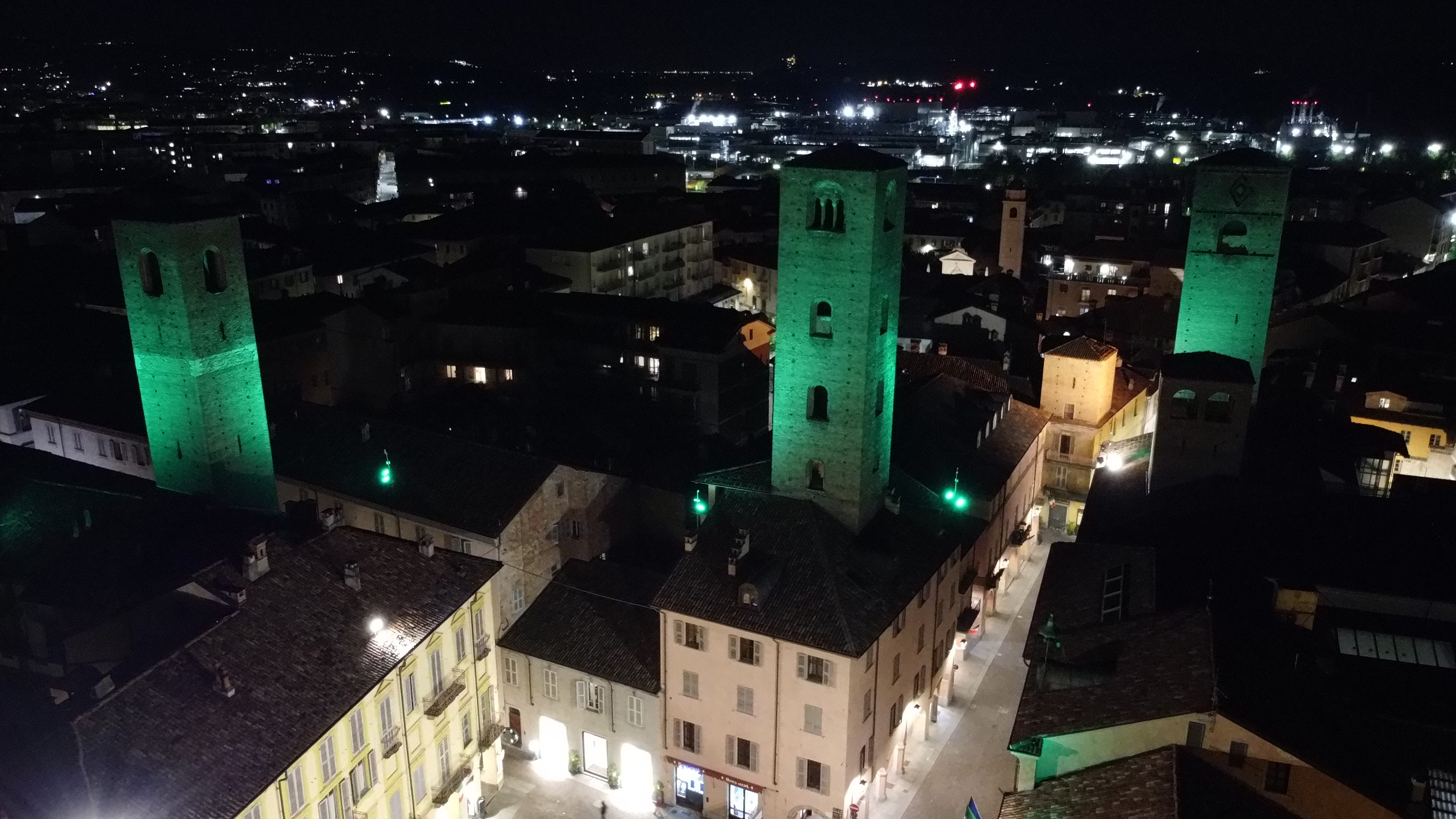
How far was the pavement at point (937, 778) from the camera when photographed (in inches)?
1359

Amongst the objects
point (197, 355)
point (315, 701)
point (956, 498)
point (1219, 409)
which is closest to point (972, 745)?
point (956, 498)

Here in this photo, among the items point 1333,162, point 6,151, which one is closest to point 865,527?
point 6,151

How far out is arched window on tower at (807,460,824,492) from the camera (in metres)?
35.9

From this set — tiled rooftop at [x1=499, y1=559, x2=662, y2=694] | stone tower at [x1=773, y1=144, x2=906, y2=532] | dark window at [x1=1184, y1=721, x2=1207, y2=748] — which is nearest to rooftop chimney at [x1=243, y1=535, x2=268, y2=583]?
tiled rooftop at [x1=499, y1=559, x2=662, y2=694]

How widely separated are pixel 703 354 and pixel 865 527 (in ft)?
74.0

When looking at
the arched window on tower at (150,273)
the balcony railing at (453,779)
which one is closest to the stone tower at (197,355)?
the arched window on tower at (150,273)

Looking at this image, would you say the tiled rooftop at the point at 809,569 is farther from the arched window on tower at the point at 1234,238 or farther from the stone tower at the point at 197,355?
the arched window on tower at the point at 1234,238

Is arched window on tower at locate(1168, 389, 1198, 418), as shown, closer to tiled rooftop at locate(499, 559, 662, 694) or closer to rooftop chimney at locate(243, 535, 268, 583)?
tiled rooftop at locate(499, 559, 662, 694)

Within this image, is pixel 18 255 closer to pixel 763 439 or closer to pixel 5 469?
pixel 5 469

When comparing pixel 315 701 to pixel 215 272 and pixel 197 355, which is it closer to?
pixel 197 355

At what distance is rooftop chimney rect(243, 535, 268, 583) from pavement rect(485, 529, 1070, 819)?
37.4 feet

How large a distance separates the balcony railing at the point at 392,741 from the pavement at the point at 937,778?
6315mm

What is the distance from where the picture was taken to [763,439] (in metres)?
50.3

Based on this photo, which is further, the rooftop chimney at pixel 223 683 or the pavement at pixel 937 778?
the pavement at pixel 937 778
